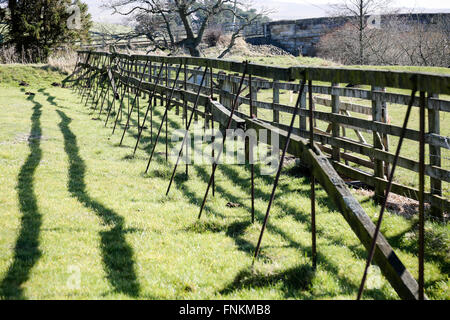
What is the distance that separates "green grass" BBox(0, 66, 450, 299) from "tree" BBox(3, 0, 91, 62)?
26.8m

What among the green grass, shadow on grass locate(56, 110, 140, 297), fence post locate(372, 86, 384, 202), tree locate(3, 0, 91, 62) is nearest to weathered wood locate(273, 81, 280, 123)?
the green grass

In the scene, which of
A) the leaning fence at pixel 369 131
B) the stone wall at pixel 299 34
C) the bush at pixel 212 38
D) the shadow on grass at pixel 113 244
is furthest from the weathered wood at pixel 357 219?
the stone wall at pixel 299 34

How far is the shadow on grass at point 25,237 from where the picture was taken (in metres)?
3.98

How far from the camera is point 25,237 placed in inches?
206

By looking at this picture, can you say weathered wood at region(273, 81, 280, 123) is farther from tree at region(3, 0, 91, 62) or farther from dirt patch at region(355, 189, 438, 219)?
tree at region(3, 0, 91, 62)

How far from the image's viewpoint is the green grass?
4.12 meters

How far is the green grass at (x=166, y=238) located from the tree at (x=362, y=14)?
109ft

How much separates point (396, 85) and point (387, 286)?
204 cm

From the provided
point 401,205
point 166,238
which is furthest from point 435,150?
point 166,238

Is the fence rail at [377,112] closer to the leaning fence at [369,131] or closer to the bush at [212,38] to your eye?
the leaning fence at [369,131]

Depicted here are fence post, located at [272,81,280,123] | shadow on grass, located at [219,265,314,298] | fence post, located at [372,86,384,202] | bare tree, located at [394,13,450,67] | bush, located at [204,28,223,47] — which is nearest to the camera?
shadow on grass, located at [219,265,314,298]

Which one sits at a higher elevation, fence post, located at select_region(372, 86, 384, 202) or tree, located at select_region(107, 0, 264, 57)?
tree, located at select_region(107, 0, 264, 57)

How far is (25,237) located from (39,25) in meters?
32.1

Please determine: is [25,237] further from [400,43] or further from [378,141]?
[400,43]
